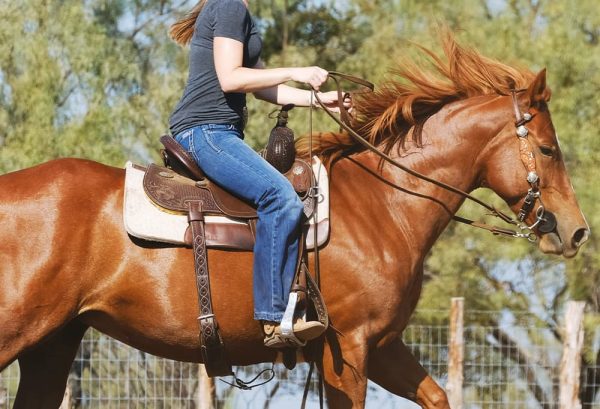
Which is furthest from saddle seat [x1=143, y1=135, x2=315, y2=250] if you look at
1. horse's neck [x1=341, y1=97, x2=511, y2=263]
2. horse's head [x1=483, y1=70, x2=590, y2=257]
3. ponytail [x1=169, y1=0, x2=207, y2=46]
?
horse's head [x1=483, y1=70, x2=590, y2=257]

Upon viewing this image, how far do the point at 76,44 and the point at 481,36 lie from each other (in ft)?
21.9

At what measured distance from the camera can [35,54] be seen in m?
16.9

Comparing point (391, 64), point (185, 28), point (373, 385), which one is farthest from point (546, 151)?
point (391, 64)

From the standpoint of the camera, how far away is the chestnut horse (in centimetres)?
538

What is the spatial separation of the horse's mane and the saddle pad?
1.74ft

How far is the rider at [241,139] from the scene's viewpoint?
5.41 m

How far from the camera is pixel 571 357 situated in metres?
11.1

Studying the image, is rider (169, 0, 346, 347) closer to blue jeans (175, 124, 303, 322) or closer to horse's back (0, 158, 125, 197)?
blue jeans (175, 124, 303, 322)

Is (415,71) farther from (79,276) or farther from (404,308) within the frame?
(79,276)

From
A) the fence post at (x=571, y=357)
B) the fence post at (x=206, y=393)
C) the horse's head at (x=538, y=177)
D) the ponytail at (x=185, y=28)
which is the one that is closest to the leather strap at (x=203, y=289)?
the ponytail at (x=185, y=28)

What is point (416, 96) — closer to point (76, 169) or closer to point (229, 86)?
point (229, 86)

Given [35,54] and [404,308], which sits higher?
[35,54]

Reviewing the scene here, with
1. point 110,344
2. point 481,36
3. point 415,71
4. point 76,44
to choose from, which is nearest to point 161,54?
point 76,44

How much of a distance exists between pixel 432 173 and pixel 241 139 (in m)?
1.12
